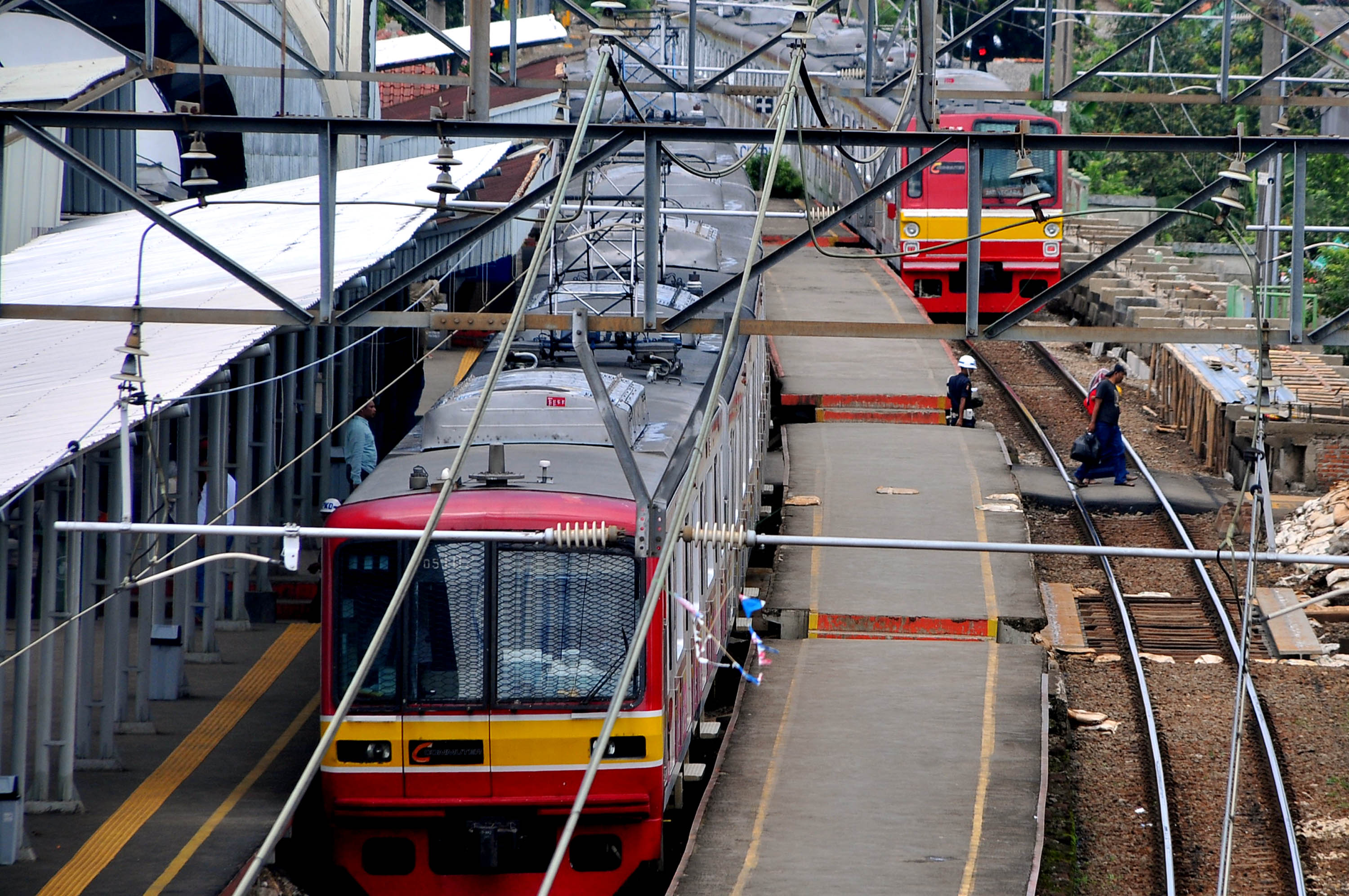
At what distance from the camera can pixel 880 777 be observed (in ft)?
31.6

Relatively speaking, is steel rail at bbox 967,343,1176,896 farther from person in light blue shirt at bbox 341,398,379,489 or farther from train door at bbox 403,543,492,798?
person in light blue shirt at bbox 341,398,379,489

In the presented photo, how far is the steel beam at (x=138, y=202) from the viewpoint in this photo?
7168 mm

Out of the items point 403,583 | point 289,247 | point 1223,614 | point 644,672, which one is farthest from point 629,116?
point 403,583

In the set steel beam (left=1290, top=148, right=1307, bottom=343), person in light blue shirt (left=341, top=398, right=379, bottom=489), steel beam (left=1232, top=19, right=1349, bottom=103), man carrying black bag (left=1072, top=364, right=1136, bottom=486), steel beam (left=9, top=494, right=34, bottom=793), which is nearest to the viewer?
steel beam (left=1290, top=148, right=1307, bottom=343)

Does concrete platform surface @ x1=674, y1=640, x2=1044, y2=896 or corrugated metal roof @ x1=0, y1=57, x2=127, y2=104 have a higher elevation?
corrugated metal roof @ x1=0, y1=57, x2=127, y2=104

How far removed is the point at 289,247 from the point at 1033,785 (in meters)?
7.79

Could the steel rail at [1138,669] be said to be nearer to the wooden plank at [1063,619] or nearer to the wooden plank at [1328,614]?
the wooden plank at [1063,619]

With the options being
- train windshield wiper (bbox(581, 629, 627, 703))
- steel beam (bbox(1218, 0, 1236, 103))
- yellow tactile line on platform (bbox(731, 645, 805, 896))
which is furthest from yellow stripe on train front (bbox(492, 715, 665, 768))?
steel beam (bbox(1218, 0, 1236, 103))

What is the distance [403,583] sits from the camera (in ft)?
18.7

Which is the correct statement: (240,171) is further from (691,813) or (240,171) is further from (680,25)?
(680,25)

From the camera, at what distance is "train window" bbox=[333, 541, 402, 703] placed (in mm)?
8219

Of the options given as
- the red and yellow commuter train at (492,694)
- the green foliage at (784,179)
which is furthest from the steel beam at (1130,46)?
the green foliage at (784,179)

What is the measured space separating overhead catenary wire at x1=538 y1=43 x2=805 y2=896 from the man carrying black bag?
9.57 m

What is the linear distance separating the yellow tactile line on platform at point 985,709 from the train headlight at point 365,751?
2924 mm
